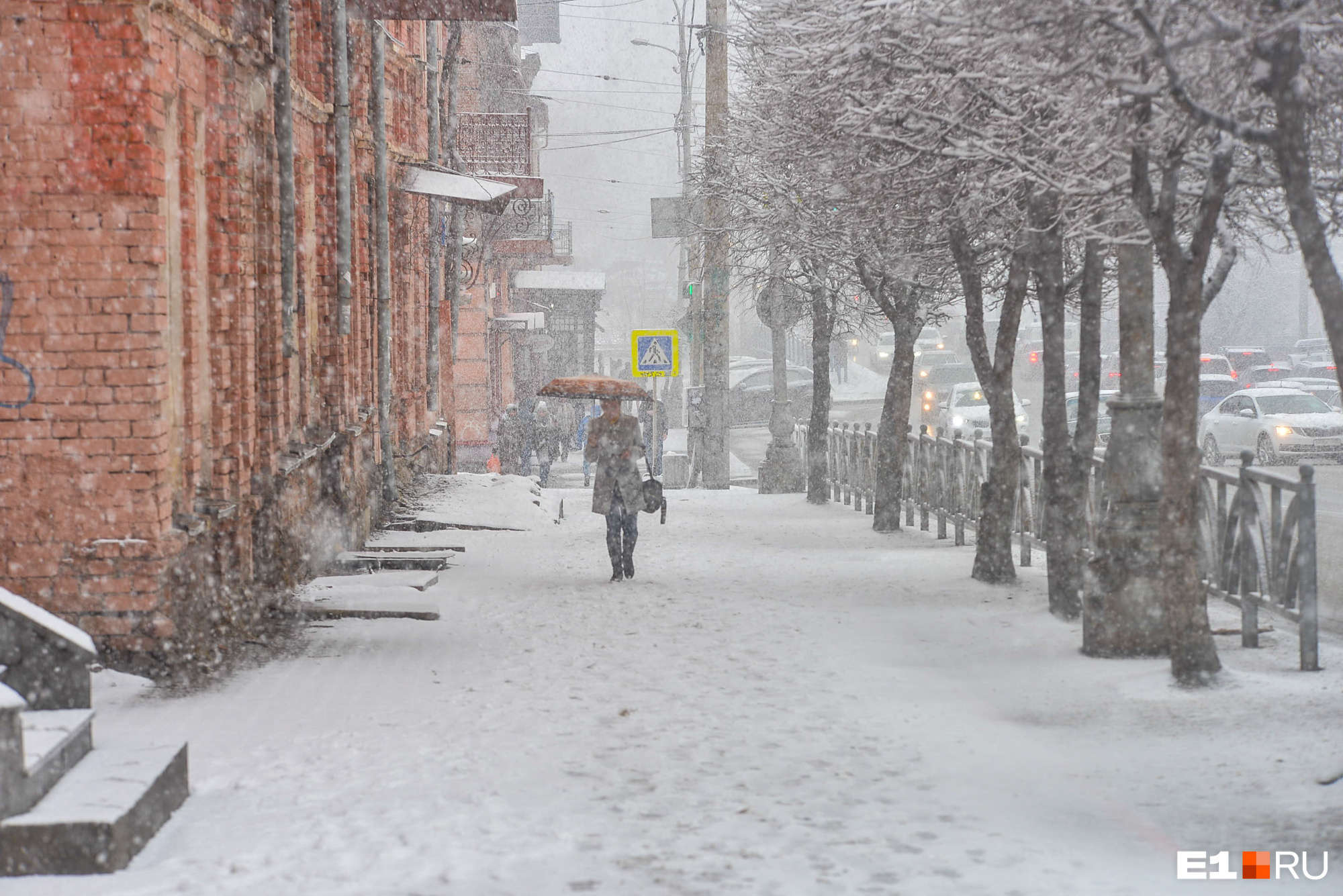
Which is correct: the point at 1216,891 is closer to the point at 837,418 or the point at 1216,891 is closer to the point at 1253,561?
the point at 1253,561

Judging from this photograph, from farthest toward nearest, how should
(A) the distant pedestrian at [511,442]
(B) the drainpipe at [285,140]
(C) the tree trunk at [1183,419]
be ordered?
(A) the distant pedestrian at [511,442] → (B) the drainpipe at [285,140] → (C) the tree trunk at [1183,419]

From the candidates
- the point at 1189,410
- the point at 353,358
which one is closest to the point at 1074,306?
the point at 353,358

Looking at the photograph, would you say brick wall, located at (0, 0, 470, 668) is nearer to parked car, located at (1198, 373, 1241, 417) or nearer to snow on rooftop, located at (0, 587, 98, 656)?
snow on rooftop, located at (0, 587, 98, 656)

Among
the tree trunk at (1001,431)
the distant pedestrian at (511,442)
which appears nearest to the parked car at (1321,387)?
the distant pedestrian at (511,442)

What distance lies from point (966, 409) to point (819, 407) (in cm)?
1307

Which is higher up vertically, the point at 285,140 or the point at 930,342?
the point at 930,342

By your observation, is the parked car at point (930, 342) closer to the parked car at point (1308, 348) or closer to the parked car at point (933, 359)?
the parked car at point (933, 359)

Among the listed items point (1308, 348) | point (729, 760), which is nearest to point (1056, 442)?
point (729, 760)

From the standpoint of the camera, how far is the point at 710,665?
27.4 ft

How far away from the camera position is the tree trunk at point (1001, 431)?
11.1m

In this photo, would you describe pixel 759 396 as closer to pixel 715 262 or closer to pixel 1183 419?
pixel 715 262

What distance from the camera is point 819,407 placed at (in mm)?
20656

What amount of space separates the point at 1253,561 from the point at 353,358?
27.3 ft

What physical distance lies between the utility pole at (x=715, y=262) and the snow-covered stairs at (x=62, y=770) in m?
14.5
